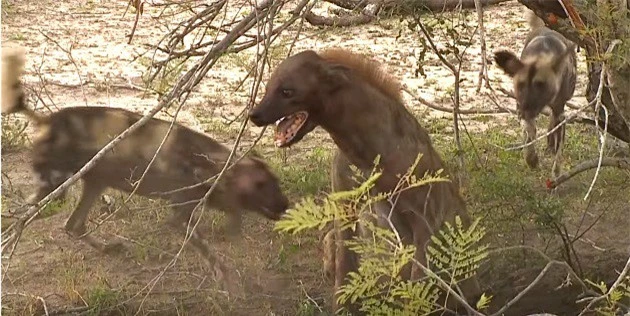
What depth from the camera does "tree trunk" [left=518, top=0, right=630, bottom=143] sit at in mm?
4729

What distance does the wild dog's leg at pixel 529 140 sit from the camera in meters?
8.80

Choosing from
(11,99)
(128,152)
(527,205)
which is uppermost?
(11,99)

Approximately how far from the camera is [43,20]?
13.5 meters

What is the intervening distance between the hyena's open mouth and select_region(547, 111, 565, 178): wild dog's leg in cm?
299

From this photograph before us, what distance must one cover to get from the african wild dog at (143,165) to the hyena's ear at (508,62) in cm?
305

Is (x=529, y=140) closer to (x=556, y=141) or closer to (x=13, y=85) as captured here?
(x=556, y=141)

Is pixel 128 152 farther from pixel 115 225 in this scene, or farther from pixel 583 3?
pixel 583 3

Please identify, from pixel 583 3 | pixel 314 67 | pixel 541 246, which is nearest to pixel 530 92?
pixel 541 246

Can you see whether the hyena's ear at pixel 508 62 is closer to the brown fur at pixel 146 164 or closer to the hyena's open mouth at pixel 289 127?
the brown fur at pixel 146 164

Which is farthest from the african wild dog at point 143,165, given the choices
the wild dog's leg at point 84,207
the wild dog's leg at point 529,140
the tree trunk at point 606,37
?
the wild dog's leg at point 529,140

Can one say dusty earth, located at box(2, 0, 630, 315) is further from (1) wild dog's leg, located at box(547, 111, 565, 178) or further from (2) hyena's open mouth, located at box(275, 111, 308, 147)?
(2) hyena's open mouth, located at box(275, 111, 308, 147)

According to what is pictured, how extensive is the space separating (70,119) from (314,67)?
2212 millimetres

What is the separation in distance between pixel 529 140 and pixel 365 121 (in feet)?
11.8

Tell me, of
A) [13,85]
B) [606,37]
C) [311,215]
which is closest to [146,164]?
[13,85]
